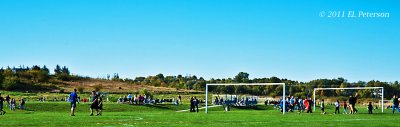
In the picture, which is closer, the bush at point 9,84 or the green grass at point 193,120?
the green grass at point 193,120

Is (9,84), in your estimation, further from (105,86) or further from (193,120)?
(193,120)

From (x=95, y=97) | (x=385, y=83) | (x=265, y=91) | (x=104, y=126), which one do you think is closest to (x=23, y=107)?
(x=95, y=97)

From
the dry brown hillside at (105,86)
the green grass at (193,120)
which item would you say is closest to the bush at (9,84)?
the dry brown hillside at (105,86)

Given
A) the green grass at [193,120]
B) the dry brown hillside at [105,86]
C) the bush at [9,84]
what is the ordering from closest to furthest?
1. the green grass at [193,120]
2. the bush at [9,84]
3. the dry brown hillside at [105,86]

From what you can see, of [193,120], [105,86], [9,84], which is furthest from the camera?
[105,86]

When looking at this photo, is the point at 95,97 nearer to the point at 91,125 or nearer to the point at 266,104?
the point at 91,125

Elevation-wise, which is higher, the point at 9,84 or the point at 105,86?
the point at 9,84

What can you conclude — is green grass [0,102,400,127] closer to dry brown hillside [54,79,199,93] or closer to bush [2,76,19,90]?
bush [2,76,19,90]

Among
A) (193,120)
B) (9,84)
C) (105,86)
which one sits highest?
(9,84)

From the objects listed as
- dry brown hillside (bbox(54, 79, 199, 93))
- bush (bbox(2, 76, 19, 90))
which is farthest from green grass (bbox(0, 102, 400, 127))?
dry brown hillside (bbox(54, 79, 199, 93))

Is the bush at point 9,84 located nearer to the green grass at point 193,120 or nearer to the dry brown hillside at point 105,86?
the dry brown hillside at point 105,86

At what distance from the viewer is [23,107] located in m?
61.9

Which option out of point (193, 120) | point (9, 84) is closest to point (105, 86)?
point (9, 84)

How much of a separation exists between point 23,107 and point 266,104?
42.1m
